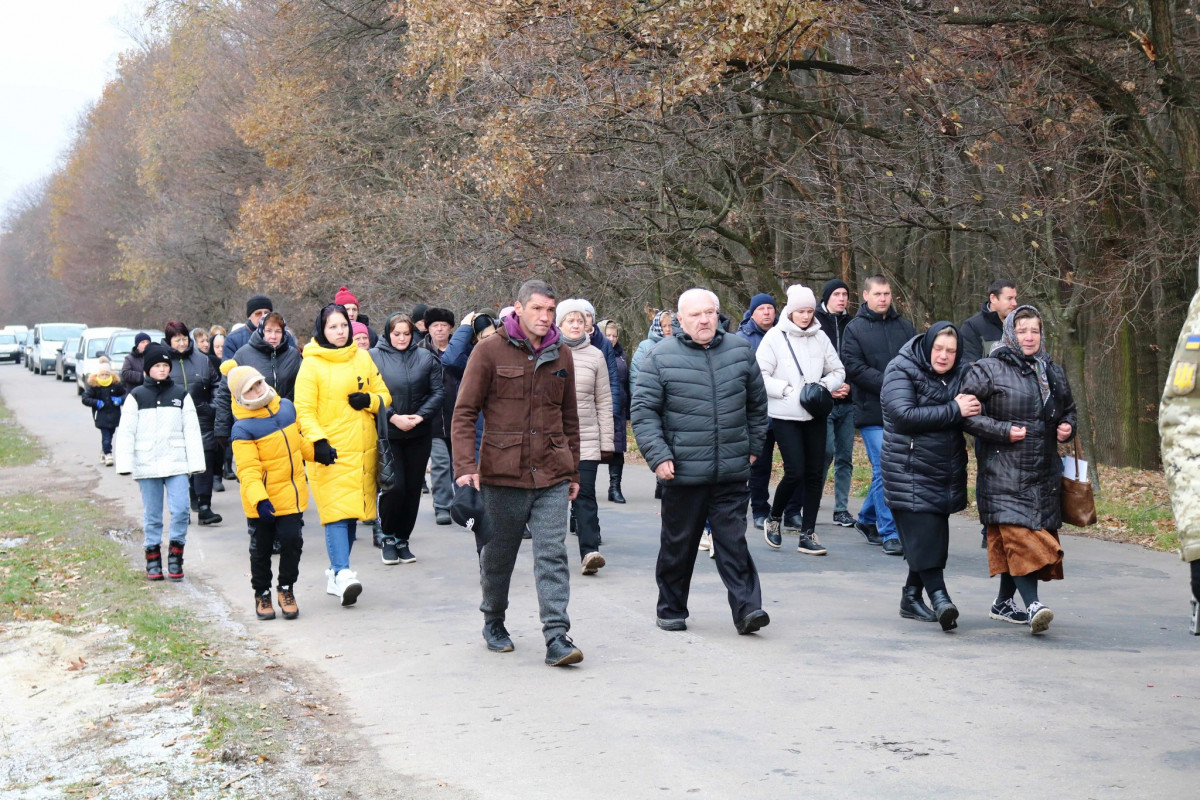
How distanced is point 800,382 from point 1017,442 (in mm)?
2998

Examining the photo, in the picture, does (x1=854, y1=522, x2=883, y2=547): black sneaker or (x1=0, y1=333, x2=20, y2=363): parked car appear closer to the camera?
(x1=854, y1=522, x2=883, y2=547): black sneaker

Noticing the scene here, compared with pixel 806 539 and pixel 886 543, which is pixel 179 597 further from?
pixel 886 543

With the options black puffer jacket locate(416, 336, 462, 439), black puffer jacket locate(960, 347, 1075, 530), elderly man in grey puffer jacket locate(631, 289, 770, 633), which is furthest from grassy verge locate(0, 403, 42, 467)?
black puffer jacket locate(960, 347, 1075, 530)

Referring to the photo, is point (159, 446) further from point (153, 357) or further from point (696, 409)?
point (696, 409)

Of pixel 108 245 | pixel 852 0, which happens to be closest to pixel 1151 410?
pixel 852 0

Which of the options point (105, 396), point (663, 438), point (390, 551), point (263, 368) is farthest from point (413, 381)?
point (105, 396)

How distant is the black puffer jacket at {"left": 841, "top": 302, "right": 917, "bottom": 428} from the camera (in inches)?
411

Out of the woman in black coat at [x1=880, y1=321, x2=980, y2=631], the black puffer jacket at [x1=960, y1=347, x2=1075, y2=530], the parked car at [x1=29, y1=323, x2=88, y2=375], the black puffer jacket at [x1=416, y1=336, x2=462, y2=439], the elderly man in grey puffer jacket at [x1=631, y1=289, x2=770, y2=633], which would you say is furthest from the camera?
the parked car at [x1=29, y1=323, x2=88, y2=375]

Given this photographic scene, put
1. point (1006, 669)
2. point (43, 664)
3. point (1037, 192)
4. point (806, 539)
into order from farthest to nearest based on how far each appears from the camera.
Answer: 1. point (1037, 192)
2. point (806, 539)
3. point (43, 664)
4. point (1006, 669)

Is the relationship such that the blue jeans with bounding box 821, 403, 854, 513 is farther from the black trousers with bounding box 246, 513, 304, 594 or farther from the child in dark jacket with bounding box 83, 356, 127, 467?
the child in dark jacket with bounding box 83, 356, 127, 467

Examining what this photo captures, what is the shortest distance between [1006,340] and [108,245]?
6682 cm

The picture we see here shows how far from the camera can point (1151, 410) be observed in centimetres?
1797

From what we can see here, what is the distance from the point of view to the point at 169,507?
9.85 metres

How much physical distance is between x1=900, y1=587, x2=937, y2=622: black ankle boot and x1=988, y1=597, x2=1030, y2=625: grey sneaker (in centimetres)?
40
